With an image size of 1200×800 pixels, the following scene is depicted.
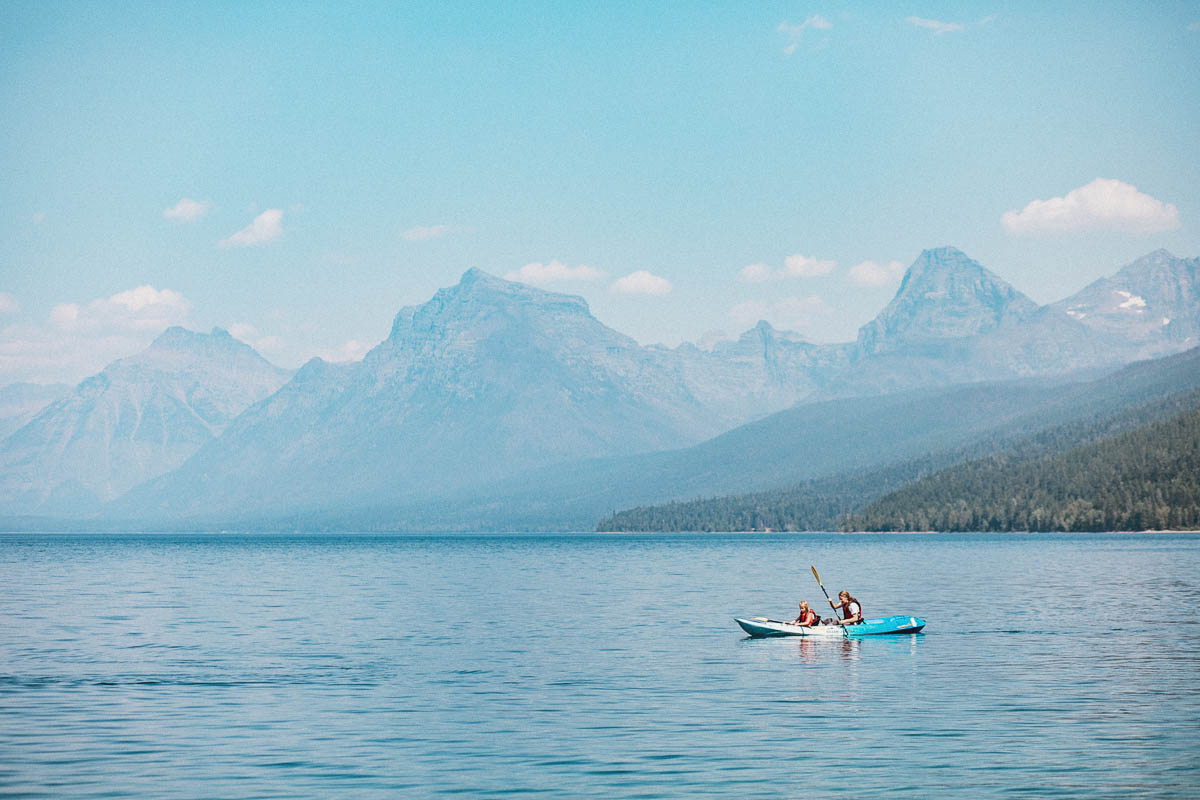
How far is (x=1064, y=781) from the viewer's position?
37.7 meters

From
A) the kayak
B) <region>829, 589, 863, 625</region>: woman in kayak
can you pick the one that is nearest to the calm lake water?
the kayak

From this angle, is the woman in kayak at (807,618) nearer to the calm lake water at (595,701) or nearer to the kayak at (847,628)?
the kayak at (847,628)

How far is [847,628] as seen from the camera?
259 feet

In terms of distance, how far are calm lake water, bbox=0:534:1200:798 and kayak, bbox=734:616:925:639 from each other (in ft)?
3.12

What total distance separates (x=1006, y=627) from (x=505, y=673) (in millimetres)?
36548

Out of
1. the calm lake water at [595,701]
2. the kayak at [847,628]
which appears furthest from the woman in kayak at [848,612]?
the calm lake water at [595,701]

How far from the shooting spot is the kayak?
3105 inches

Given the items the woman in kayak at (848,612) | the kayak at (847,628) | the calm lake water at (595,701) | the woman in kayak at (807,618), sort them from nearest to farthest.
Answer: the calm lake water at (595,701) < the kayak at (847,628) < the woman in kayak at (848,612) < the woman in kayak at (807,618)

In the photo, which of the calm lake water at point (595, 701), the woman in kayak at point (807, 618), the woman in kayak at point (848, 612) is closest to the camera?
the calm lake water at point (595, 701)

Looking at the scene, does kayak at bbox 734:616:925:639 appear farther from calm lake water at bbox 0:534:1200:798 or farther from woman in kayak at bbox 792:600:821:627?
calm lake water at bbox 0:534:1200:798

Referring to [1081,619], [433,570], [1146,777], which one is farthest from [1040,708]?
[433,570]

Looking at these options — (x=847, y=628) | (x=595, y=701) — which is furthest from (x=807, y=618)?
(x=595, y=701)

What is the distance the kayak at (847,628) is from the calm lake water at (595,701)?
95 centimetres

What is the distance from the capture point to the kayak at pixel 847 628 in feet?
259
